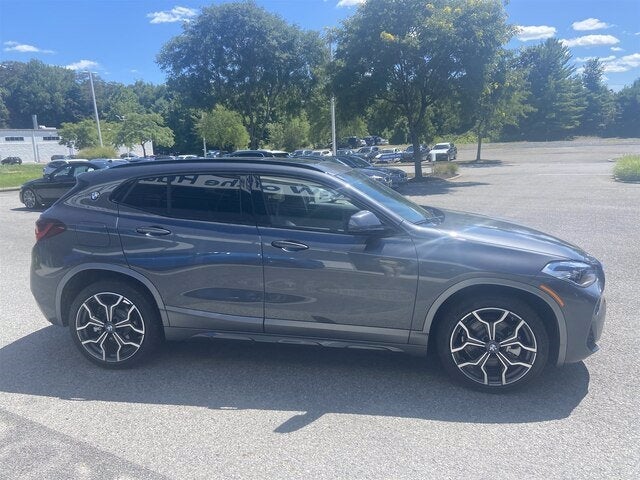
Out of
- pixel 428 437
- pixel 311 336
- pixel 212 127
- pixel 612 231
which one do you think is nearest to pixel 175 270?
pixel 311 336

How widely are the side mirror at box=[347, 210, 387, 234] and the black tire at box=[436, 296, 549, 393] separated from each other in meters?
0.82

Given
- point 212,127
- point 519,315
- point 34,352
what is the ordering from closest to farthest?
point 519,315
point 34,352
point 212,127

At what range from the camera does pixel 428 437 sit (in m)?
3.19

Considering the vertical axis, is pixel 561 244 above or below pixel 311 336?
above

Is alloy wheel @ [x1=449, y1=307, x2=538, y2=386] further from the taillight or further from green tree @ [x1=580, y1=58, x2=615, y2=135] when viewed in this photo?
green tree @ [x1=580, y1=58, x2=615, y2=135]

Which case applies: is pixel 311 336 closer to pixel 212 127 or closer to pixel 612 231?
pixel 612 231

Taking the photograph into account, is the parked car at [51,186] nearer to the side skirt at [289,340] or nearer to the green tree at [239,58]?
the side skirt at [289,340]

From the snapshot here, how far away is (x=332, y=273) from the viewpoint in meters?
3.76

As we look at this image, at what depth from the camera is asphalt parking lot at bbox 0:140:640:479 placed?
115 inches

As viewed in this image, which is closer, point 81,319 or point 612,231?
point 81,319

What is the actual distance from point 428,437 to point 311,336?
3.83 feet

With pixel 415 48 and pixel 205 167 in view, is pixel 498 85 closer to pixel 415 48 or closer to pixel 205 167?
pixel 415 48

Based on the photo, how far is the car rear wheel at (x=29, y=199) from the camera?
1583 cm

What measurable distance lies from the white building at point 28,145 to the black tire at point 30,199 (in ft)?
221
